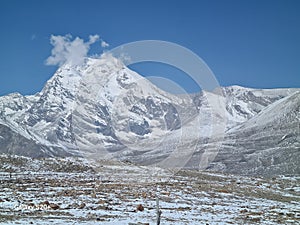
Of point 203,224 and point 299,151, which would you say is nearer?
point 203,224

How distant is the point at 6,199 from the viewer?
107ft

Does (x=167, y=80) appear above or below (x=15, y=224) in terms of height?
above

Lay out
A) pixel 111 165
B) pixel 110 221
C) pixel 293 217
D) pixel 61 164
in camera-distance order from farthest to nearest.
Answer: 1. pixel 111 165
2. pixel 61 164
3. pixel 293 217
4. pixel 110 221

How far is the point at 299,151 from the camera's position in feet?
479

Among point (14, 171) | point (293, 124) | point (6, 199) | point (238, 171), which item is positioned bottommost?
point (6, 199)

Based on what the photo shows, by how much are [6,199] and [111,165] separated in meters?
55.4

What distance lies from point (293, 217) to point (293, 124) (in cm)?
17266

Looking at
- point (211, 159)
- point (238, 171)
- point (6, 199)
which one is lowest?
point (6, 199)

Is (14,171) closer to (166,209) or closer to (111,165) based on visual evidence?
(111,165)

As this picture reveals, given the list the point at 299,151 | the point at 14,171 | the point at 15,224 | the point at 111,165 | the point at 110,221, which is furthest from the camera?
the point at 299,151

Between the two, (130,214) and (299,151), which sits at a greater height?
(299,151)

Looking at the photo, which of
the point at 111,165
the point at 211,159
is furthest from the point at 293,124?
the point at 111,165

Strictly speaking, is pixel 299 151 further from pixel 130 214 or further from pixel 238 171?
pixel 130 214

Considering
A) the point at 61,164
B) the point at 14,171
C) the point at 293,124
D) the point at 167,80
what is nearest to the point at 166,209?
the point at 167,80
